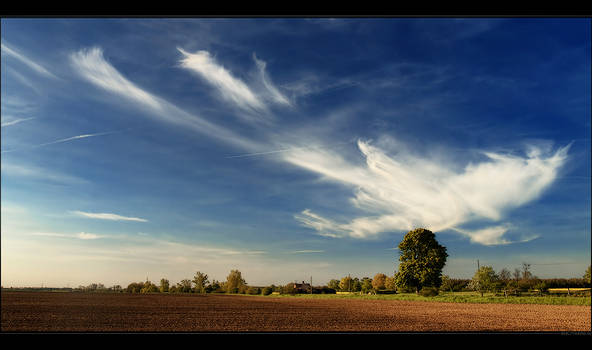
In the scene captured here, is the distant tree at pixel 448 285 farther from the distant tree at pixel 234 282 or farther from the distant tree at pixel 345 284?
the distant tree at pixel 234 282

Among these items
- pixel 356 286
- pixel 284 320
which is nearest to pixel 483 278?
pixel 356 286

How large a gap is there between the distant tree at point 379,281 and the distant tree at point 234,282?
19504 mm

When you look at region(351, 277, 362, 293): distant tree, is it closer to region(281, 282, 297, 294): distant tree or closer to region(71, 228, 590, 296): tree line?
region(71, 228, 590, 296): tree line

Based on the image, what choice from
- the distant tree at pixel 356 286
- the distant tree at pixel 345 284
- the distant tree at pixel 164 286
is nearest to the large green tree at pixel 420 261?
the distant tree at pixel 356 286

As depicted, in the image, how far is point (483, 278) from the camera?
127 feet

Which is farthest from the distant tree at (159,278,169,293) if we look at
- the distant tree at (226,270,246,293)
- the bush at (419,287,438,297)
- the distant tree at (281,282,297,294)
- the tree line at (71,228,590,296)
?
the bush at (419,287,438,297)

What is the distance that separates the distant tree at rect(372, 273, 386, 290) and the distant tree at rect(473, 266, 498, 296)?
44.6 feet

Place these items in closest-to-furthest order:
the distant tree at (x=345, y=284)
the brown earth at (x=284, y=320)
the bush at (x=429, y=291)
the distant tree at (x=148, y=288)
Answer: the brown earth at (x=284, y=320) → the bush at (x=429, y=291) → the distant tree at (x=148, y=288) → the distant tree at (x=345, y=284)

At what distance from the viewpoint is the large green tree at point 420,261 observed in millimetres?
30891

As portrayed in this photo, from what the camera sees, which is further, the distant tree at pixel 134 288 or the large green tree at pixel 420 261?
the distant tree at pixel 134 288
